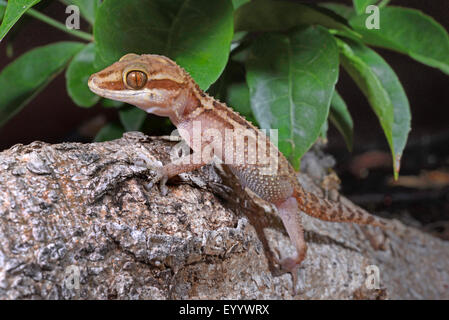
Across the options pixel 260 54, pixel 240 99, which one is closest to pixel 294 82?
pixel 260 54

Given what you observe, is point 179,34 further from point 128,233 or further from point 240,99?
point 128,233

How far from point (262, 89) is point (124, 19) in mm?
678

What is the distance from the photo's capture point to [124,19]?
1593 mm

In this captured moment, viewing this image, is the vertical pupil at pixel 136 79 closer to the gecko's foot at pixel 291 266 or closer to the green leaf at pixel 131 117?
the green leaf at pixel 131 117

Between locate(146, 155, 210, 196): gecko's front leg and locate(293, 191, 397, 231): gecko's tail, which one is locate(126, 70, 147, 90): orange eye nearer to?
locate(146, 155, 210, 196): gecko's front leg

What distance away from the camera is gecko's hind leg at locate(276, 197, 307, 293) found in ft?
5.92

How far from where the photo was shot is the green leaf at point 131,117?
2.34 meters

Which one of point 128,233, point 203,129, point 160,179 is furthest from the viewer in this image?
point 203,129

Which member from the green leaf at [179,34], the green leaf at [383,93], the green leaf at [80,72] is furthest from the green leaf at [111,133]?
the green leaf at [383,93]

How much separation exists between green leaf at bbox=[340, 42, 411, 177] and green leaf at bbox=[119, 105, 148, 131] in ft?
3.88

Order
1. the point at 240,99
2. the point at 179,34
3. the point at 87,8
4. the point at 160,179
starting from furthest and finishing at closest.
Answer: the point at 87,8 → the point at 240,99 → the point at 179,34 → the point at 160,179

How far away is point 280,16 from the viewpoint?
2.00m

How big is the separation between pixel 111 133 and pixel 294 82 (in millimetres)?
1209

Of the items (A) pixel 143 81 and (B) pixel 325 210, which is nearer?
(A) pixel 143 81
